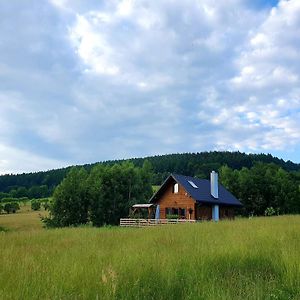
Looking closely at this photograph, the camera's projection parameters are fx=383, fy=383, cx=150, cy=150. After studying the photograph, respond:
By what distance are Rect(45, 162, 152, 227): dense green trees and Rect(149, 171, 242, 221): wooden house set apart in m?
12.5

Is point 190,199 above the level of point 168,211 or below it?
above

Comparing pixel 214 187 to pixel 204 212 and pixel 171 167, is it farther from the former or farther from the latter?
pixel 171 167

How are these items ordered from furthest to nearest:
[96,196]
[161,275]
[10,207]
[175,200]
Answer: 1. [10,207]
2. [96,196]
3. [175,200]
4. [161,275]

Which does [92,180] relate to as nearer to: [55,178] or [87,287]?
[87,287]

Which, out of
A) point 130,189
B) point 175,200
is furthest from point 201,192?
point 130,189

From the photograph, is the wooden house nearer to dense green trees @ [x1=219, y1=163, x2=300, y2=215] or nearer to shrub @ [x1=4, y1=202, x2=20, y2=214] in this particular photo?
dense green trees @ [x1=219, y1=163, x2=300, y2=215]

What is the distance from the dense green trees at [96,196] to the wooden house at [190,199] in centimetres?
1254

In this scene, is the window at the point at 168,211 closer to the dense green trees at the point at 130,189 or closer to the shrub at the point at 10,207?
the dense green trees at the point at 130,189

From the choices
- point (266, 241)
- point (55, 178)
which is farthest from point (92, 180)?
point (55, 178)

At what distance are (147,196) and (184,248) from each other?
57.5m

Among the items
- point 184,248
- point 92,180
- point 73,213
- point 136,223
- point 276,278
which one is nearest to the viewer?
point 276,278

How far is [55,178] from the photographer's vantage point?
141500mm

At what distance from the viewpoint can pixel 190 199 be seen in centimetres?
4316

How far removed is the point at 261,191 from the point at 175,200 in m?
31.1
